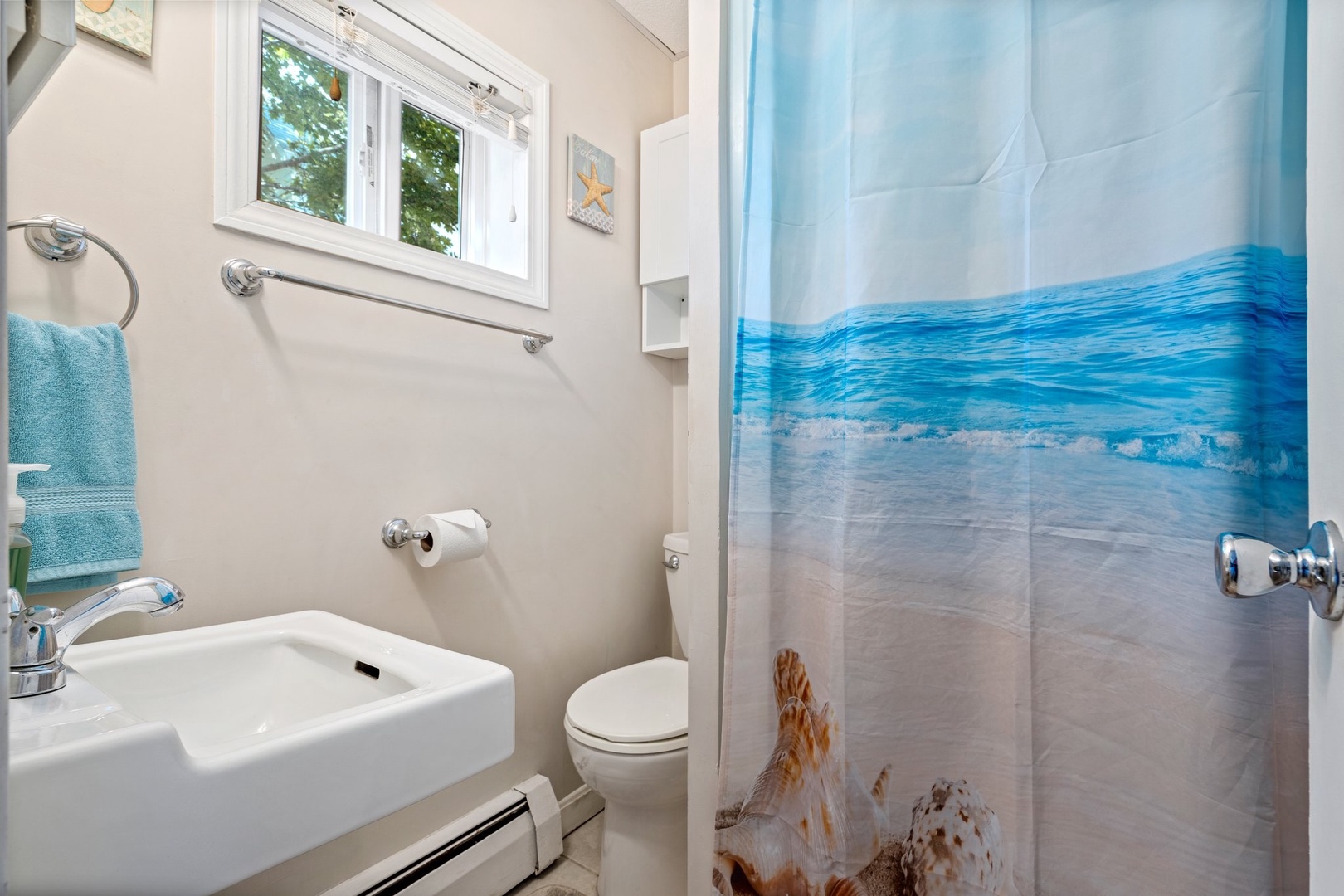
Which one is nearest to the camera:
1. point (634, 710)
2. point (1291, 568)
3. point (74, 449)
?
point (1291, 568)

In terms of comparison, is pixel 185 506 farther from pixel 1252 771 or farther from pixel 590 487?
pixel 1252 771

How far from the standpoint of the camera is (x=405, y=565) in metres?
1.33

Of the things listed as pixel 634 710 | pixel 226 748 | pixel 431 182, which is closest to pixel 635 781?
pixel 634 710

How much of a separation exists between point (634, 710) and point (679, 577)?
445 millimetres

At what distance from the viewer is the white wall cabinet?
1.87 m

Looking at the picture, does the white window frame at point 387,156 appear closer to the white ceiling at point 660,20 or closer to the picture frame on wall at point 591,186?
the picture frame on wall at point 591,186

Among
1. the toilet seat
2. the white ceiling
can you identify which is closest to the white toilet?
the toilet seat

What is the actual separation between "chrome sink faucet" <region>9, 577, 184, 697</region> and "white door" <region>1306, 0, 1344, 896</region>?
97cm

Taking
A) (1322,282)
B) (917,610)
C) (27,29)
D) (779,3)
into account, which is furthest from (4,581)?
(779,3)

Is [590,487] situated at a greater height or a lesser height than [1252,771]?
greater

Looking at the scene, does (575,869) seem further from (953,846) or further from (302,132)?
(302,132)

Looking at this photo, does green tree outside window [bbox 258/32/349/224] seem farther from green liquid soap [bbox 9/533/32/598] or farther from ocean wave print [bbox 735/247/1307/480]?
ocean wave print [bbox 735/247/1307/480]

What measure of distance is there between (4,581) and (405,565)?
3.98ft

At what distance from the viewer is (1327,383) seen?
1.33 feet
